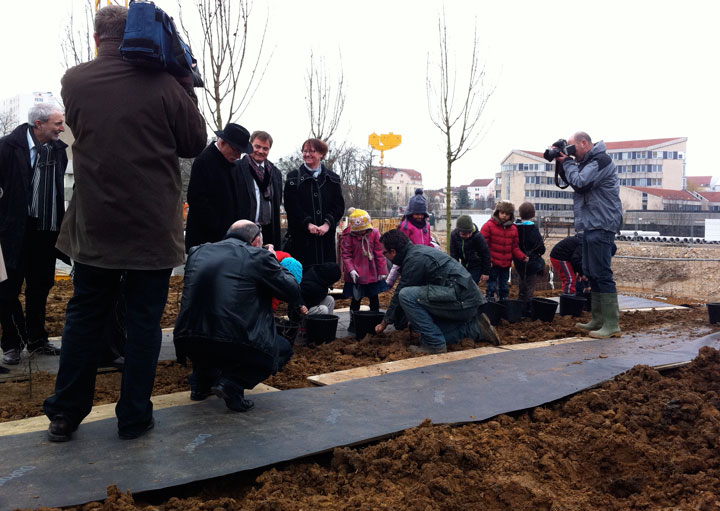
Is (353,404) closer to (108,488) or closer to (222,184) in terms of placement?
(108,488)

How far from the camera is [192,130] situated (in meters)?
2.93

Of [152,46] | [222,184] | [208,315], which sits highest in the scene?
[152,46]

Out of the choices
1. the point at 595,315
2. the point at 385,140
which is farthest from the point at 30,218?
the point at 385,140

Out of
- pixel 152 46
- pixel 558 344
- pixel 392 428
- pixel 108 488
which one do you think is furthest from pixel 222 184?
pixel 558 344

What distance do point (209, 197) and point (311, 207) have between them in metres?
1.65

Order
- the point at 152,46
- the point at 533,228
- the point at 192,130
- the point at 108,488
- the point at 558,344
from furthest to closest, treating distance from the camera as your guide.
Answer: the point at 533,228 → the point at 558,344 → the point at 192,130 → the point at 152,46 → the point at 108,488

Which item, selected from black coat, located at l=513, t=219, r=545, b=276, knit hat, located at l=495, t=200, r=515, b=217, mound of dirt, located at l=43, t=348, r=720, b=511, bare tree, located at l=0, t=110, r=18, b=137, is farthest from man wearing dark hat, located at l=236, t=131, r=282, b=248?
bare tree, located at l=0, t=110, r=18, b=137

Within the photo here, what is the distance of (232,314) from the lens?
3.18 m

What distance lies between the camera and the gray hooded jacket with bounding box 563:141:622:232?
230 inches

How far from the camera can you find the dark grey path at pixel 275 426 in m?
2.42

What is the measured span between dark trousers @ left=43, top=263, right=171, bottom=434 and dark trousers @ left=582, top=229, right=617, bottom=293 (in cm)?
442

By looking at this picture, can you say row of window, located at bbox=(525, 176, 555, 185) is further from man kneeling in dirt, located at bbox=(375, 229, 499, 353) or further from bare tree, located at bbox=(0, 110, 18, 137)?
man kneeling in dirt, located at bbox=(375, 229, 499, 353)

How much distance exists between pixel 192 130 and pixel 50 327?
146 inches

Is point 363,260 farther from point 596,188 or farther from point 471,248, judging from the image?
point 596,188
